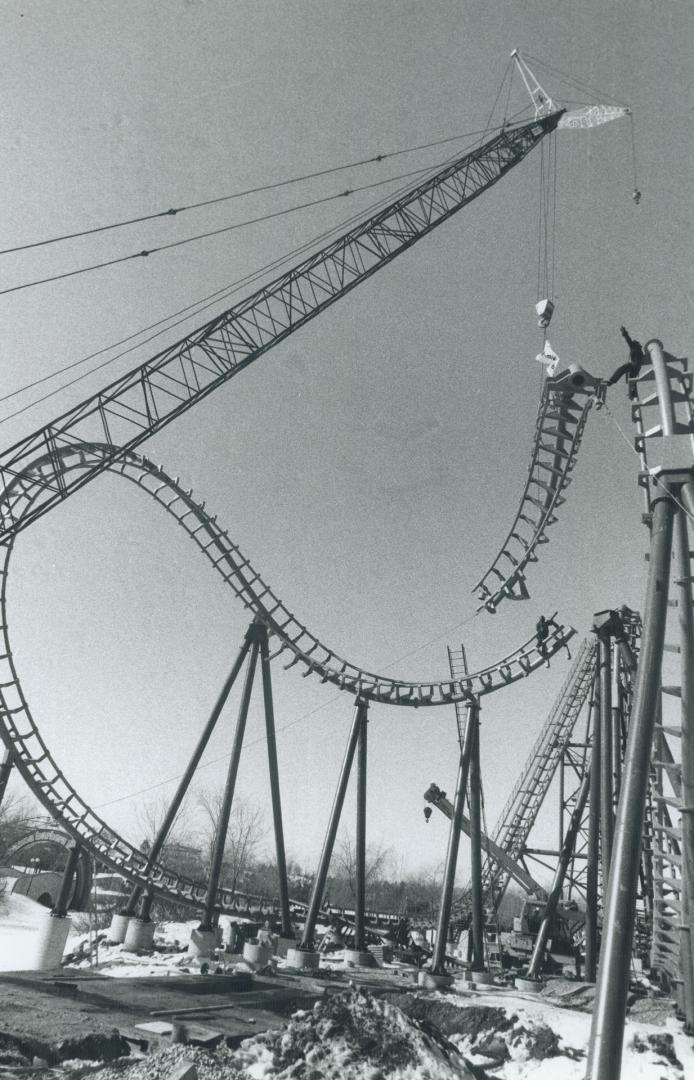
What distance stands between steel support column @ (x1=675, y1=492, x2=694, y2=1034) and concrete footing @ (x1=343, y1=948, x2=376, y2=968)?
1225cm

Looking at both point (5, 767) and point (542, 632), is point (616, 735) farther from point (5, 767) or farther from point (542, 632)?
point (5, 767)

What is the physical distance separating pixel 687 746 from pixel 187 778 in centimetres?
1424

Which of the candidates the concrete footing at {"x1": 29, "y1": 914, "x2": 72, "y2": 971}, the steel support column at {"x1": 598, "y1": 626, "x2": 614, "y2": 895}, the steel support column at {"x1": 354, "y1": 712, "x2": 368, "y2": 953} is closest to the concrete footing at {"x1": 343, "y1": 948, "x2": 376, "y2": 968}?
the steel support column at {"x1": 354, "y1": 712, "x2": 368, "y2": 953}

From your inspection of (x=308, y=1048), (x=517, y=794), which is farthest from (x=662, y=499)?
(x=517, y=794)

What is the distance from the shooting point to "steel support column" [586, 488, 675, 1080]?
12.3ft

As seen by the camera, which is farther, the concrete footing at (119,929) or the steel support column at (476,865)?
the concrete footing at (119,929)

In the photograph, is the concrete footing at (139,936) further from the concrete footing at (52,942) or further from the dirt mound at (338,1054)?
the dirt mound at (338,1054)

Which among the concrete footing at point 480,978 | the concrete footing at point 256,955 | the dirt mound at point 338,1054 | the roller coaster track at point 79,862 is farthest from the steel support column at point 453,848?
the roller coaster track at point 79,862

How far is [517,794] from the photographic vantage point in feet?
84.0

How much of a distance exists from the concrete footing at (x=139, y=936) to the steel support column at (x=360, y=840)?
16.9 ft

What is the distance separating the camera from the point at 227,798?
17391mm

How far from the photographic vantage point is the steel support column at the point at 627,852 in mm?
3736

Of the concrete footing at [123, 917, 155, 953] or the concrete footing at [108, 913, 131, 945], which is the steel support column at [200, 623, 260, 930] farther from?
the concrete footing at [108, 913, 131, 945]

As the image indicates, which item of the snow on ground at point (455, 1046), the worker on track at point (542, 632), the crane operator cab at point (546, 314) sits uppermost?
the crane operator cab at point (546, 314)
